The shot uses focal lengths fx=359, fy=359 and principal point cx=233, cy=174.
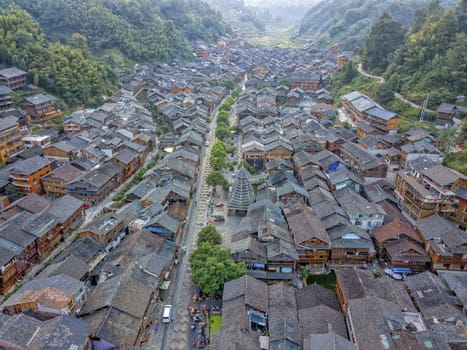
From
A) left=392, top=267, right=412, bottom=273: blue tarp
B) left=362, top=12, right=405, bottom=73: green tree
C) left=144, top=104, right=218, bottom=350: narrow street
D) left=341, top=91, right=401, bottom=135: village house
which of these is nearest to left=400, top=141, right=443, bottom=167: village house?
left=341, top=91, right=401, bottom=135: village house

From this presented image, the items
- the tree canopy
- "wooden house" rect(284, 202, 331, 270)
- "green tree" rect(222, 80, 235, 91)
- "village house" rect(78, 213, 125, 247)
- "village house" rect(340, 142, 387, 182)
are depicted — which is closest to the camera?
"wooden house" rect(284, 202, 331, 270)

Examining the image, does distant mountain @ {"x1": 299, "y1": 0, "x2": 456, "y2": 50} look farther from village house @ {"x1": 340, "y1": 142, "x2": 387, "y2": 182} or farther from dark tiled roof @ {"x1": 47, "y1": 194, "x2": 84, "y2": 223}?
dark tiled roof @ {"x1": 47, "y1": 194, "x2": 84, "y2": 223}

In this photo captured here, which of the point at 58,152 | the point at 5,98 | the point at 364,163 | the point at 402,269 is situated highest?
the point at 5,98

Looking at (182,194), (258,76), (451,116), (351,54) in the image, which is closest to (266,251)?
(182,194)

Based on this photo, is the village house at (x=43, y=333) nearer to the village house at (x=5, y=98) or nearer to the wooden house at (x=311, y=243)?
the wooden house at (x=311, y=243)

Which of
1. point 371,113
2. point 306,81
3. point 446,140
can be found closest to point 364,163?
point 446,140

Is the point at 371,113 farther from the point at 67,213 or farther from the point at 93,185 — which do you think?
the point at 67,213

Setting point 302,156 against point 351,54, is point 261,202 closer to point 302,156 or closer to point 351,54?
point 302,156
